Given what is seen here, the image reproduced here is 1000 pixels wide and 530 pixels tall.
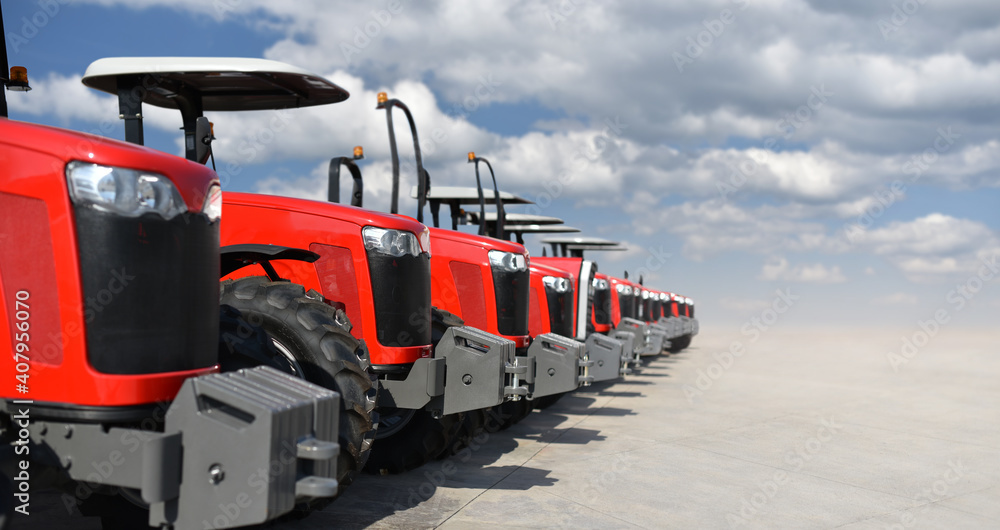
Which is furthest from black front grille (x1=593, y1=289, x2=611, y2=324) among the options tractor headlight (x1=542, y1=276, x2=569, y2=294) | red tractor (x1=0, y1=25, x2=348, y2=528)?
red tractor (x1=0, y1=25, x2=348, y2=528)

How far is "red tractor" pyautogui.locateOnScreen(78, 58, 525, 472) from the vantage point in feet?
13.8

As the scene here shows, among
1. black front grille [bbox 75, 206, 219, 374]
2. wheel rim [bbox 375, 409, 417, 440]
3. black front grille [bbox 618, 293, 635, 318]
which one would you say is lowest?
wheel rim [bbox 375, 409, 417, 440]

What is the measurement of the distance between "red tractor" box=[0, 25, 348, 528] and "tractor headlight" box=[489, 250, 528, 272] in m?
4.70

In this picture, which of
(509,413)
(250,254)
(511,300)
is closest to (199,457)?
(250,254)

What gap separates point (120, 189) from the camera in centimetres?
276

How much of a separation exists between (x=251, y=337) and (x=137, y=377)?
1059mm

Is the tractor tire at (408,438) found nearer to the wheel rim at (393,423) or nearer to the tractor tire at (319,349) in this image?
the wheel rim at (393,423)

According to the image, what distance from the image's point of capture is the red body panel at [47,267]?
8.86 feet

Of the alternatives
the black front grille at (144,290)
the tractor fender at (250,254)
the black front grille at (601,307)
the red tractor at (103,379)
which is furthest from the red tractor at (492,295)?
the black front grille at (601,307)

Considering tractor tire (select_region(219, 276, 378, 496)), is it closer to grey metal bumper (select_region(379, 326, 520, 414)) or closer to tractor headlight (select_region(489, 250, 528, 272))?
grey metal bumper (select_region(379, 326, 520, 414))

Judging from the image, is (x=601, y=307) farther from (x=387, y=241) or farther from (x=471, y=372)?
(x=387, y=241)

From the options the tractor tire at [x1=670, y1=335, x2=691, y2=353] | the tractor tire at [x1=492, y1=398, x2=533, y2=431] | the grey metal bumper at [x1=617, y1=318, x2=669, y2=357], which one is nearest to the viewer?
the tractor tire at [x1=492, y1=398, x2=533, y2=431]

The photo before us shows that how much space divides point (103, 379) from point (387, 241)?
259 cm

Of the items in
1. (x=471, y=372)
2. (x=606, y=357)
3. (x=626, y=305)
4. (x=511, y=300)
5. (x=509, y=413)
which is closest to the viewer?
(x=471, y=372)
